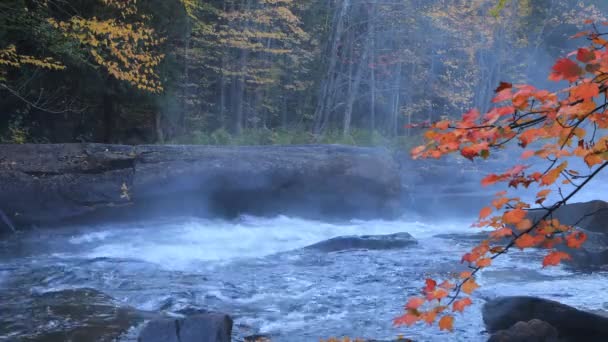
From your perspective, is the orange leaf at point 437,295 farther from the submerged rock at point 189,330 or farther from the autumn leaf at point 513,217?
the submerged rock at point 189,330

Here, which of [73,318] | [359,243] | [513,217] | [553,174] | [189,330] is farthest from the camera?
[359,243]

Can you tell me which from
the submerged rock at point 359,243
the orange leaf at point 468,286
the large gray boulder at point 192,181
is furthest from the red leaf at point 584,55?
the large gray boulder at point 192,181

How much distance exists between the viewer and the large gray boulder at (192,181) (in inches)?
416

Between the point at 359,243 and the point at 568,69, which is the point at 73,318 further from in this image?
the point at 568,69

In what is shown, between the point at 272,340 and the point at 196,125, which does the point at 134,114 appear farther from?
the point at 272,340

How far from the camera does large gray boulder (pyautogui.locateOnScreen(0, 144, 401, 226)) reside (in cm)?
1058

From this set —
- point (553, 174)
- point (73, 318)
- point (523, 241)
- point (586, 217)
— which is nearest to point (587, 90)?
point (553, 174)

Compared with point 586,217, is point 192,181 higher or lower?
higher

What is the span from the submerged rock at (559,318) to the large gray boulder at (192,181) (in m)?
7.96

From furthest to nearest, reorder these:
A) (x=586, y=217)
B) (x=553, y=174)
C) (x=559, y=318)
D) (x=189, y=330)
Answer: (x=586, y=217)
(x=559, y=318)
(x=189, y=330)
(x=553, y=174)

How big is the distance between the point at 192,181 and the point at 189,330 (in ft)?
25.1

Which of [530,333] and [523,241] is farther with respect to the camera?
[530,333]

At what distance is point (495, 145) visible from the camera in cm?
251

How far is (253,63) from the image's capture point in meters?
21.3
